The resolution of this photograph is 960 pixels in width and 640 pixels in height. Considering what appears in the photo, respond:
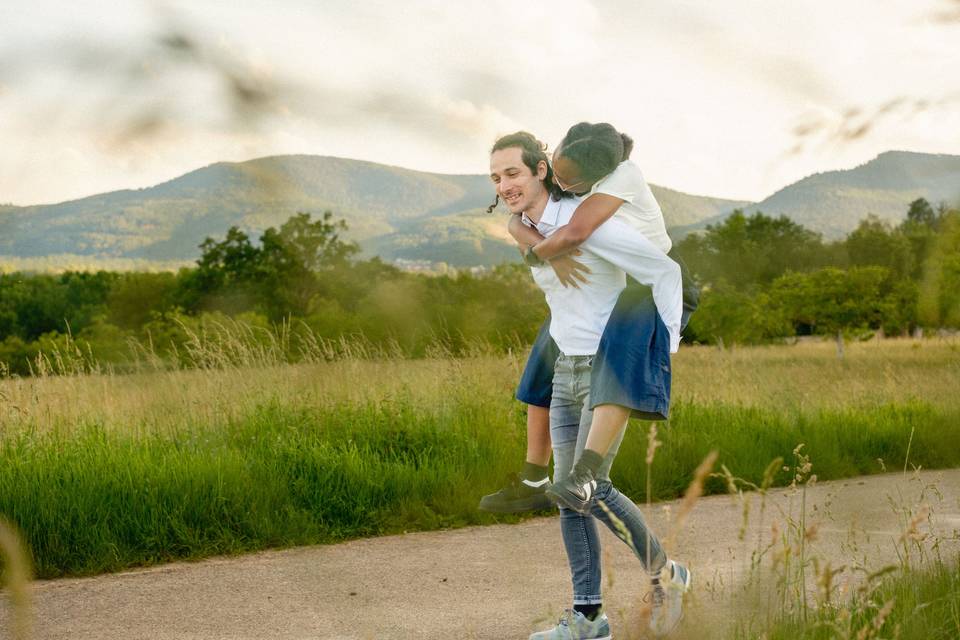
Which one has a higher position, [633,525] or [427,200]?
[427,200]

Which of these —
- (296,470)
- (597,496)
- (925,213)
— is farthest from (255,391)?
(925,213)

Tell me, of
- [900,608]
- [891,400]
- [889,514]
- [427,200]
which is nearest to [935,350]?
[891,400]

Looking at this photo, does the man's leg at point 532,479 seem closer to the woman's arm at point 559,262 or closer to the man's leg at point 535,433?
the man's leg at point 535,433

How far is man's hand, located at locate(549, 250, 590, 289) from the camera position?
3256mm

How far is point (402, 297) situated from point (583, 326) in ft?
3.83

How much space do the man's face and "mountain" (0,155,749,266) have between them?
439mm

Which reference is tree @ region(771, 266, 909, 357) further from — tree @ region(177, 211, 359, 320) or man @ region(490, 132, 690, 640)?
tree @ region(177, 211, 359, 320)

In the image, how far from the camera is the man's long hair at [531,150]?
331 centimetres

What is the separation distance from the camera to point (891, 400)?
11.1 metres

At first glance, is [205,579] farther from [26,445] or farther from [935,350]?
[935,350]

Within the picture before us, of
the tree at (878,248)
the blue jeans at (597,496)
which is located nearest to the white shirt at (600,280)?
the blue jeans at (597,496)

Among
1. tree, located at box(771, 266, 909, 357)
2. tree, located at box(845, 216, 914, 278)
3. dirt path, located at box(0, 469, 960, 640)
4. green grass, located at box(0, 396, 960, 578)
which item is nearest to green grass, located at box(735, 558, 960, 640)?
dirt path, located at box(0, 469, 960, 640)

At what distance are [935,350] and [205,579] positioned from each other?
20.1 metres

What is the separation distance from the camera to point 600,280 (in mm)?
3316
